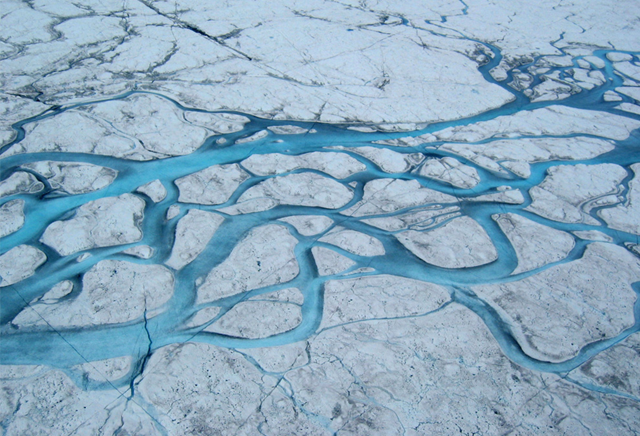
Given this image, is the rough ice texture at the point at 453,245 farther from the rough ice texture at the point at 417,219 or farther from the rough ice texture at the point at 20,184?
the rough ice texture at the point at 20,184

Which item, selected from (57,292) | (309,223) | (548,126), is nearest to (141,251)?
(57,292)

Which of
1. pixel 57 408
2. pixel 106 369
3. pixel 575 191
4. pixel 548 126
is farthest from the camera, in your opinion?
pixel 548 126

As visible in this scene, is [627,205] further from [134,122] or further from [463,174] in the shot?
[134,122]

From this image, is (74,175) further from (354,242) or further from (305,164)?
(354,242)

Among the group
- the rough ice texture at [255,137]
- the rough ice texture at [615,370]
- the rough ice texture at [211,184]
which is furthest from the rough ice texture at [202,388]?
the rough ice texture at [255,137]

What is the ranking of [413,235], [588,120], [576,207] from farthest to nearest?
[588,120] → [576,207] → [413,235]

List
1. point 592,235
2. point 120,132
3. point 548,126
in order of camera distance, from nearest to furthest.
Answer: point 592,235 → point 120,132 → point 548,126

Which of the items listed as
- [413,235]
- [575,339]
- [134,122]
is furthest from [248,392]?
[134,122]
